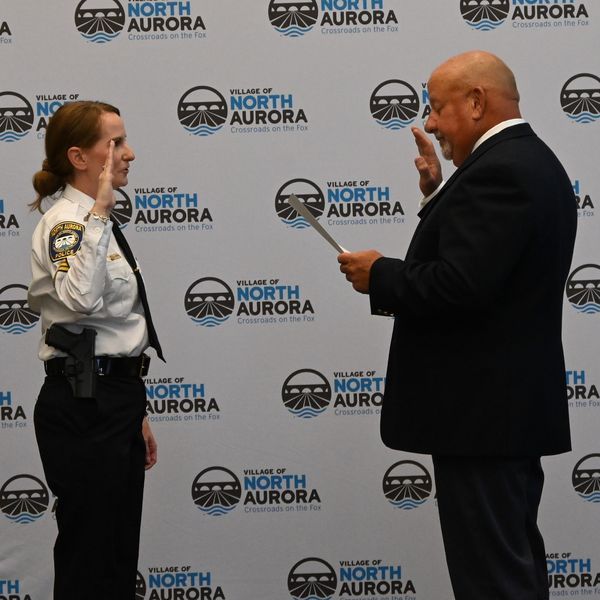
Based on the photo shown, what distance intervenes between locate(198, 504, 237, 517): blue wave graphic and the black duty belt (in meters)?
1.09

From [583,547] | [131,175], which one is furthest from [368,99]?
[583,547]

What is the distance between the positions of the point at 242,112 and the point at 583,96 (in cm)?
121

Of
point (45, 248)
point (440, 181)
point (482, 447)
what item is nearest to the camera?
point (482, 447)

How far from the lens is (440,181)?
2521 mm

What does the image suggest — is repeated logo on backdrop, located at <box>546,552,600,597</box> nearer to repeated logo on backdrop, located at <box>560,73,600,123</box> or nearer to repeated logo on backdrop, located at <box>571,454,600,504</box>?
repeated logo on backdrop, located at <box>571,454,600,504</box>

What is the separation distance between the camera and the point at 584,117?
3334mm

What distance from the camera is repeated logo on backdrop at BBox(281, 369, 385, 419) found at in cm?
336

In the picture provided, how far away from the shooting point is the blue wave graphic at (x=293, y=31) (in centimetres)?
330

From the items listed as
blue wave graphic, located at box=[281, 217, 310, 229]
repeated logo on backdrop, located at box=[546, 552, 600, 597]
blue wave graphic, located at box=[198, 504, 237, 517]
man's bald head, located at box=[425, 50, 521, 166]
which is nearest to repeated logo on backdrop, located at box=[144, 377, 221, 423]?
blue wave graphic, located at box=[198, 504, 237, 517]

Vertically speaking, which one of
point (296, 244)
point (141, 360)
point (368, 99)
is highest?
point (368, 99)

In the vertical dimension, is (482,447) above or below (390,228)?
below

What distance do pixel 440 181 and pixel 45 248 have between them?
3.44 ft

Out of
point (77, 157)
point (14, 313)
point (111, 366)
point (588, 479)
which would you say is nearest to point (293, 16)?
point (77, 157)

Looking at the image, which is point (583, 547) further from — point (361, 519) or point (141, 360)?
point (141, 360)
